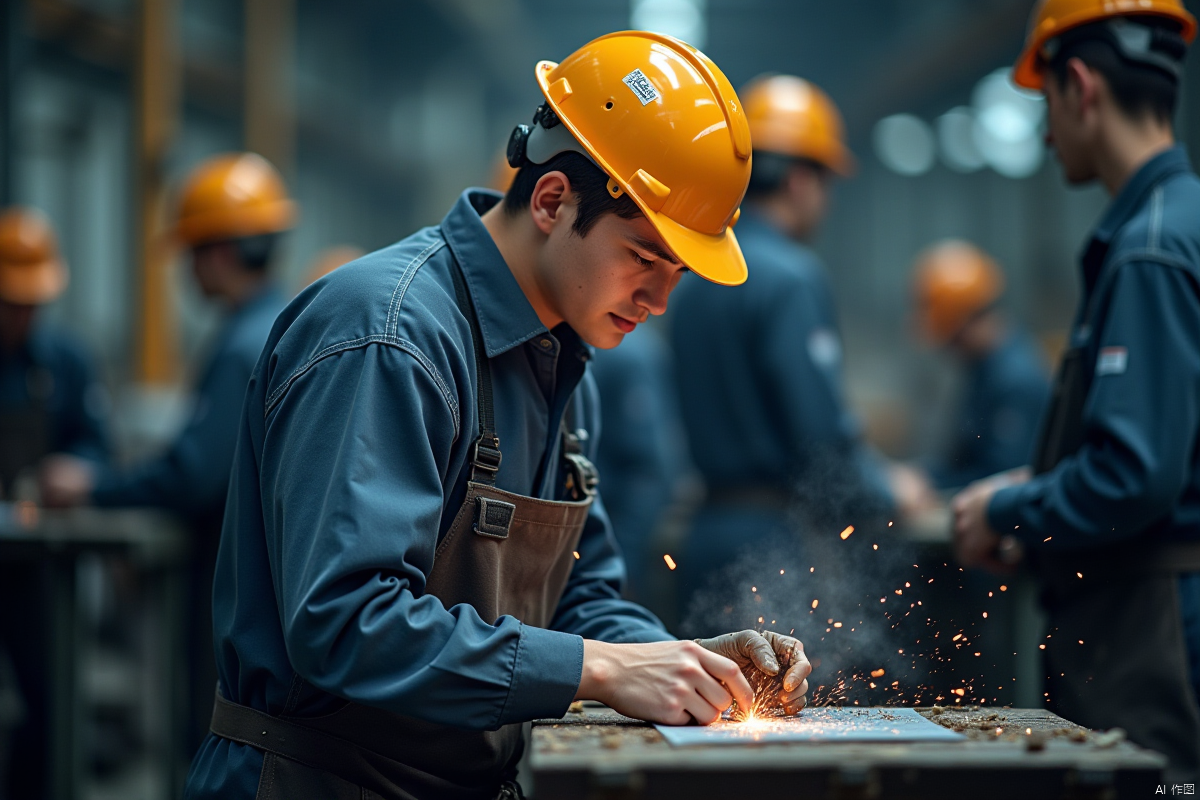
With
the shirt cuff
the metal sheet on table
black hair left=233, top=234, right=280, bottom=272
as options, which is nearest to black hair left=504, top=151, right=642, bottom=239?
the shirt cuff

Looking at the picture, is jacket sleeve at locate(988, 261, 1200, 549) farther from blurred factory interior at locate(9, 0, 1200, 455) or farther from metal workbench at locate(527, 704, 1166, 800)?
blurred factory interior at locate(9, 0, 1200, 455)

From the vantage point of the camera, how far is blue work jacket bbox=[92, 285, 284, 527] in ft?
12.7

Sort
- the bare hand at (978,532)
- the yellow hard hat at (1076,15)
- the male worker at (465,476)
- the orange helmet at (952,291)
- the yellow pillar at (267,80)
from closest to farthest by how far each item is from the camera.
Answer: the male worker at (465,476), the yellow hard hat at (1076,15), the bare hand at (978,532), the orange helmet at (952,291), the yellow pillar at (267,80)

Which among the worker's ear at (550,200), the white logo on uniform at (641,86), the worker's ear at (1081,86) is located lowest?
the worker's ear at (550,200)

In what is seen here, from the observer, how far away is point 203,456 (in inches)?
154

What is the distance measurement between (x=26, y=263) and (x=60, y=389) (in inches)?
22.9

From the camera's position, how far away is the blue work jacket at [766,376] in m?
3.77

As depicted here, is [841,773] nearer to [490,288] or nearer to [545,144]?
[490,288]

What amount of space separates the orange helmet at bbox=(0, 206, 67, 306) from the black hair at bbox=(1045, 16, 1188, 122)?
13.7 feet

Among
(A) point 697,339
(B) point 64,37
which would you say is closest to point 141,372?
(B) point 64,37

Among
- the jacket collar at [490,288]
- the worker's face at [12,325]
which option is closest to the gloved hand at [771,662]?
the jacket collar at [490,288]

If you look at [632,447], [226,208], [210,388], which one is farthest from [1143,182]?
[226,208]

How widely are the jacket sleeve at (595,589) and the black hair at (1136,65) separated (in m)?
1.39

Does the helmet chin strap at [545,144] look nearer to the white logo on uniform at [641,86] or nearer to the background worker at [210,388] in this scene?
the white logo on uniform at [641,86]
